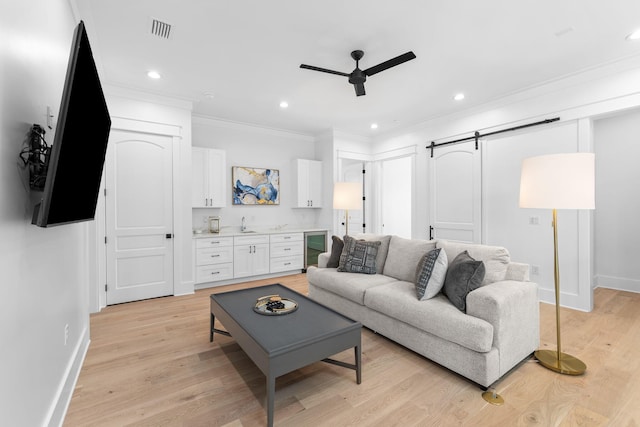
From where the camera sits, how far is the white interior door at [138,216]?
3807 millimetres

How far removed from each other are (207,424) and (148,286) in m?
2.88

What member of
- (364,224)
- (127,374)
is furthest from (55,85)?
(364,224)

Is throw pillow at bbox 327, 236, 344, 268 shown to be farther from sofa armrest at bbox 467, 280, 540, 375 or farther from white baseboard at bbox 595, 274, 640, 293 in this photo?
white baseboard at bbox 595, 274, 640, 293

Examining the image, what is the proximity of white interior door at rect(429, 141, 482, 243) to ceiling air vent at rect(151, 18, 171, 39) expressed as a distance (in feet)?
13.7

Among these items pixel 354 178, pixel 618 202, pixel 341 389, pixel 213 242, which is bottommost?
pixel 341 389

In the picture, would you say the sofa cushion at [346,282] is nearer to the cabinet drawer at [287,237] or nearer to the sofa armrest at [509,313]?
the sofa armrest at [509,313]

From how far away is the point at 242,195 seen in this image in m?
5.39

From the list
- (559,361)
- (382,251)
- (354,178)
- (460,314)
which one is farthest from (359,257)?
(354,178)

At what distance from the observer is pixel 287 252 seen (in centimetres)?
541

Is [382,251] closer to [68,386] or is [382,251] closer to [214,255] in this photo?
[214,255]

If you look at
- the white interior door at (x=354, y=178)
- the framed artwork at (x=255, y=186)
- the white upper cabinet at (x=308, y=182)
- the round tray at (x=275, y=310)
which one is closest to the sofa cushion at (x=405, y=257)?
the round tray at (x=275, y=310)

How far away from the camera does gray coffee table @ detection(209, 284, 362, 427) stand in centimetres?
173

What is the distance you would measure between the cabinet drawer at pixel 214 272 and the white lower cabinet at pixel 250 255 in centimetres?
10

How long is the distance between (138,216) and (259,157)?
2397 millimetres
